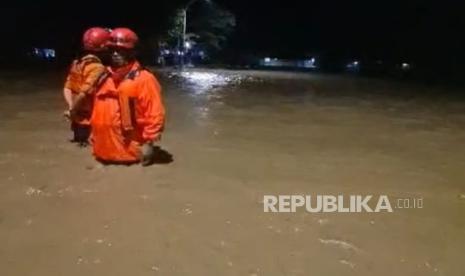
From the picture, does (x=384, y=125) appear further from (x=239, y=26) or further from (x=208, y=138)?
(x=239, y=26)

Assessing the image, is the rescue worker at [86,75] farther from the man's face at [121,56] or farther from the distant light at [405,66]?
the distant light at [405,66]

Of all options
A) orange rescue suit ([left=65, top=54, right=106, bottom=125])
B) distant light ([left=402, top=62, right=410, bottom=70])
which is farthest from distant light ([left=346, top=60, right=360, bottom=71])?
orange rescue suit ([left=65, top=54, right=106, bottom=125])

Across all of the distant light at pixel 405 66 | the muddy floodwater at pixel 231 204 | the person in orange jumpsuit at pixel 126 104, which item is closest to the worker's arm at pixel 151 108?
the person in orange jumpsuit at pixel 126 104

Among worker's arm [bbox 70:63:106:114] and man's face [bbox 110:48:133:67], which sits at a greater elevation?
man's face [bbox 110:48:133:67]

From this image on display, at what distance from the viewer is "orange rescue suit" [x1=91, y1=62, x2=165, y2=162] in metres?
6.86

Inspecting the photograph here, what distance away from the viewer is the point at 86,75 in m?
7.38

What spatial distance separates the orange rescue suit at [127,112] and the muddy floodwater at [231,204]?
0.96 feet

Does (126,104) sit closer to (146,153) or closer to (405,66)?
(146,153)

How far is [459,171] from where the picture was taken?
26.0 ft

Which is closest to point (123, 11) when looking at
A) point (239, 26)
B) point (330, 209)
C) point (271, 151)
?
point (239, 26)

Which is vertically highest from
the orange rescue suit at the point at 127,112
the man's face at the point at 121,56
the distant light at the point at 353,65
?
the man's face at the point at 121,56

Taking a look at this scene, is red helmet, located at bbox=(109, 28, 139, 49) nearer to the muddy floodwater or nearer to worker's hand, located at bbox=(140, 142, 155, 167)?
worker's hand, located at bbox=(140, 142, 155, 167)

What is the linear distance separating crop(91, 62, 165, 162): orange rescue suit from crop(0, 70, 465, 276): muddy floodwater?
0.29 m

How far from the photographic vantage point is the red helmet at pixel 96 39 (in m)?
7.32
